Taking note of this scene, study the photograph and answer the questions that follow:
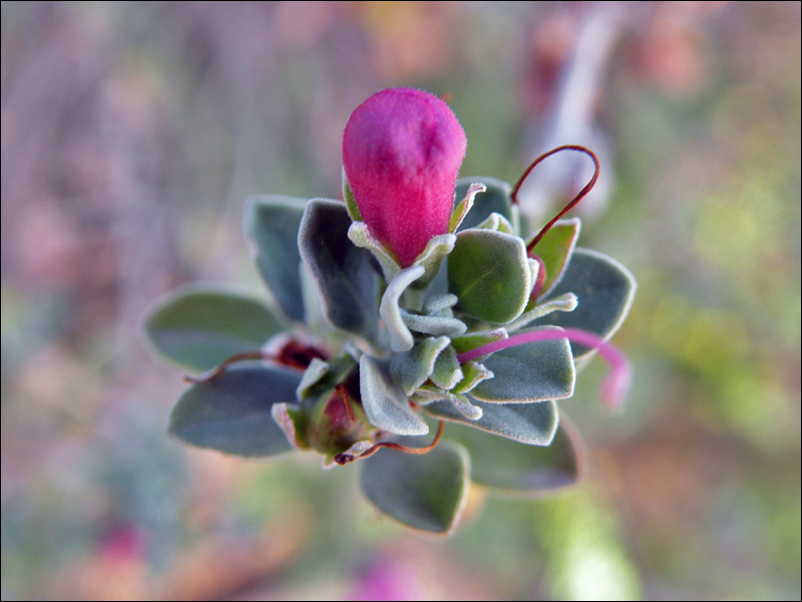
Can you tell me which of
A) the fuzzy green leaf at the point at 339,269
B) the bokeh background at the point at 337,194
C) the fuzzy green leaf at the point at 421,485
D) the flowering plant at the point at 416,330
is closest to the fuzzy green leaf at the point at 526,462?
the flowering plant at the point at 416,330

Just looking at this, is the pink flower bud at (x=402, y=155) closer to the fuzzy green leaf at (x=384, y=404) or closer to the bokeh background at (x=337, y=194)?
the fuzzy green leaf at (x=384, y=404)

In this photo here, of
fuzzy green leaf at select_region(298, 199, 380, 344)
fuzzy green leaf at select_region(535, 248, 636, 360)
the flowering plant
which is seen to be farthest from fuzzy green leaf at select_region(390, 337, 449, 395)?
fuzzy green leaf at select_region(535, 248, 636, 360)

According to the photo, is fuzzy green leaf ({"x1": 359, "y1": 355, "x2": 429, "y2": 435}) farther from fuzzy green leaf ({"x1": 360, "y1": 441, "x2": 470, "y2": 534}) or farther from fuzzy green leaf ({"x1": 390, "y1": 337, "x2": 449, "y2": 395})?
fuzzy green leaf ({"x1": 360, "y1": 441, "x2": 470, "y2": 534})

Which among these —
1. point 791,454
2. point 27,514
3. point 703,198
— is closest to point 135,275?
point 27,514

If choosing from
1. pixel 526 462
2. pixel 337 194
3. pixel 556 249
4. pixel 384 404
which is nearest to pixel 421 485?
pixel 526 462

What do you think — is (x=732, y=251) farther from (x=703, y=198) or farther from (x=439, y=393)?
(x=439, y=393)

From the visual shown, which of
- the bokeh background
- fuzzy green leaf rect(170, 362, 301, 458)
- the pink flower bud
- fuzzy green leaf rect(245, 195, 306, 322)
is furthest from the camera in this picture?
the bokeh background

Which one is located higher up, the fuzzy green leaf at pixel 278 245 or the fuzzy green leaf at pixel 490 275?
the fuzzy green leaf at pixel 490 275

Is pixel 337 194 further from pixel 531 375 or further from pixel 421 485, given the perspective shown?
pixel 531 375
